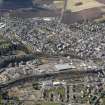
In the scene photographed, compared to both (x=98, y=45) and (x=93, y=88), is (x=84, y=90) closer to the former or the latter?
(x=93, y=88)

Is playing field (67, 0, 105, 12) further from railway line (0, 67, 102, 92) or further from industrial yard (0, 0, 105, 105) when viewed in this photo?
railway line (0, 67, 102, 92)

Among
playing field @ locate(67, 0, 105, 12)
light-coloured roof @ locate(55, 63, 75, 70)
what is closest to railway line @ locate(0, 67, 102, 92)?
light-coloured roof @ locate(55, 63, 75, 70)

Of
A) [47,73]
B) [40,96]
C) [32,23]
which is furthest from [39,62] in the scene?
[32,23]

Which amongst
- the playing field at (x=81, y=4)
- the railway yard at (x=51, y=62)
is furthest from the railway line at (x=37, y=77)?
the playing field at (x=81, y=4)

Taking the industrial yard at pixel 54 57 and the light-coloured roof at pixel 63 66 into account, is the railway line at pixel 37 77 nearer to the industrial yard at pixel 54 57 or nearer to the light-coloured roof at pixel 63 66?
the industrial yard at pixel 54 57

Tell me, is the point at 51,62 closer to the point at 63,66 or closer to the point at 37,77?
the point at 63,66

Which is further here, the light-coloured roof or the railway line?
the light-coloured roof
